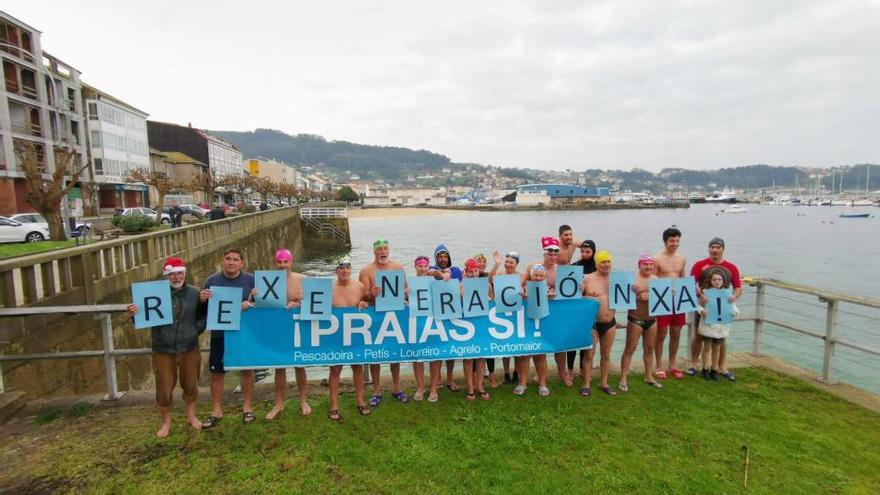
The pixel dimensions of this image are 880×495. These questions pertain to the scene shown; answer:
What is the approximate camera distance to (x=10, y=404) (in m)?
4.92

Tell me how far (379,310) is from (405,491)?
2087 mm

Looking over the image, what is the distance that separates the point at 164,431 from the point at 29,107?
48.1 metres

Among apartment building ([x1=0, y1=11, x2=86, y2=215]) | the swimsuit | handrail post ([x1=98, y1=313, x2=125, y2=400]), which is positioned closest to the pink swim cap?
the swimsuit

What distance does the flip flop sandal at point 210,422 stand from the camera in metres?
4.74

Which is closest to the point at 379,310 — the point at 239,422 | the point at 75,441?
the point at 239,422

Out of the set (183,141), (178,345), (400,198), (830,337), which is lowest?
(830,337)

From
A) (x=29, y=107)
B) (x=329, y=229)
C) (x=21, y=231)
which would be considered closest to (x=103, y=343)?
(x=21, y=231)

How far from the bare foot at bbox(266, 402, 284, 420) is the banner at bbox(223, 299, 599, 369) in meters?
0.45

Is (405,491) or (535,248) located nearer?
(405,491)

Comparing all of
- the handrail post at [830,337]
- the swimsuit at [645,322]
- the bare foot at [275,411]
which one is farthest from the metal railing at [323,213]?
the handrail post at [830,337]

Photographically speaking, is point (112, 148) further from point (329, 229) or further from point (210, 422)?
point (210, 422)

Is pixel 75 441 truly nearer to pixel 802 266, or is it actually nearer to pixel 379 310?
pixel 379 310

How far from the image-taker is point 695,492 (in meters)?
3.71

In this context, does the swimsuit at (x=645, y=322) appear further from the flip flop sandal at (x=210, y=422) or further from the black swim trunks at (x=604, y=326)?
the flip flop sandal at (x=210, y=422)
